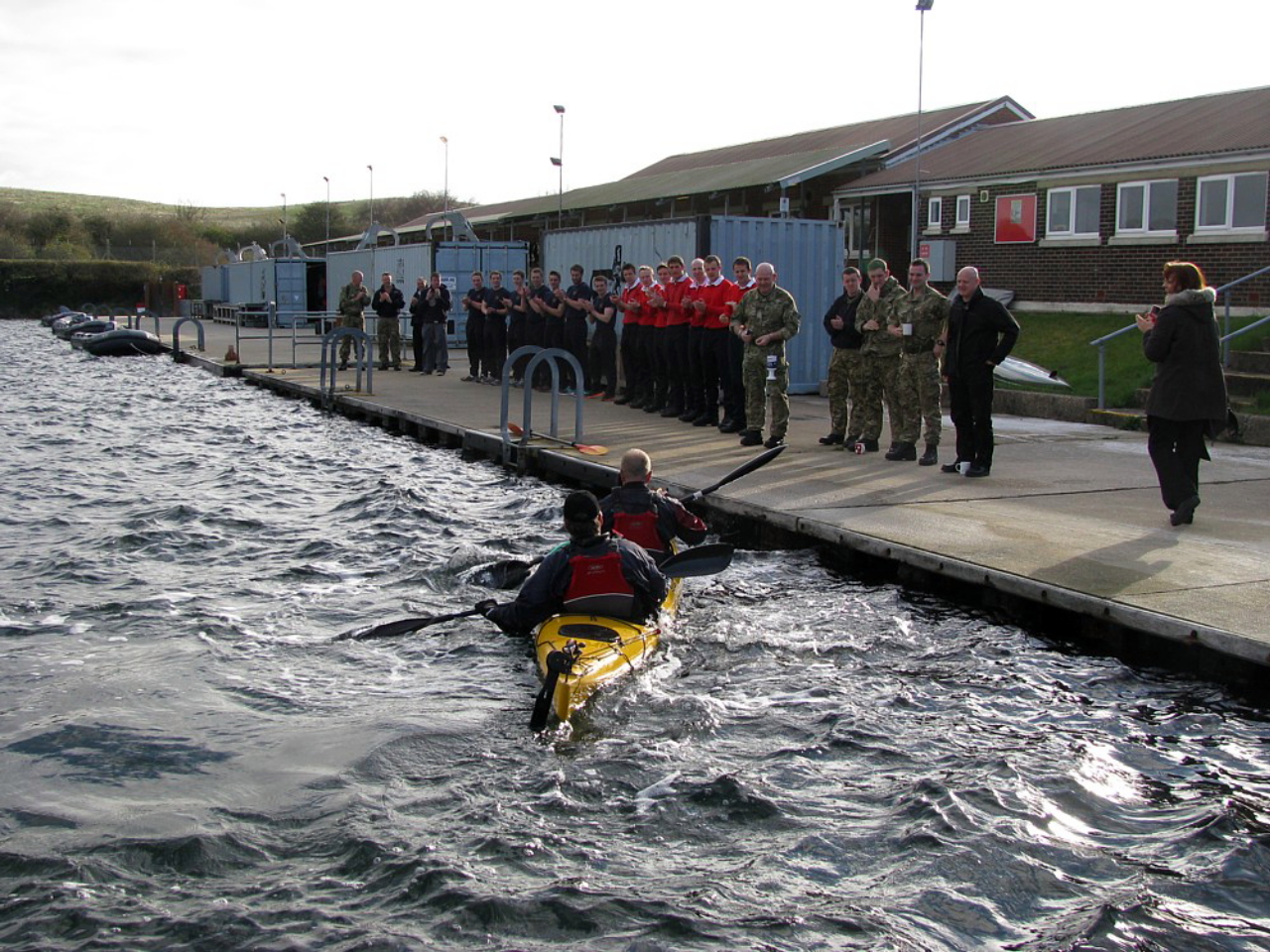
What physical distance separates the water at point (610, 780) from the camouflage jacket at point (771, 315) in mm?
4306

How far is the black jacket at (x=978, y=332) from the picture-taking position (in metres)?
12.4

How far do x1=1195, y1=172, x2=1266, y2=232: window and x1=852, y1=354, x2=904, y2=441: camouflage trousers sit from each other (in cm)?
1274

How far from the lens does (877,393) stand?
564 inches

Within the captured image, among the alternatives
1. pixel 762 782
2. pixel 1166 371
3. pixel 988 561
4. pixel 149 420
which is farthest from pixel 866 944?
pixel 149 420

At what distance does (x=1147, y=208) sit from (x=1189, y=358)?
17305 mm

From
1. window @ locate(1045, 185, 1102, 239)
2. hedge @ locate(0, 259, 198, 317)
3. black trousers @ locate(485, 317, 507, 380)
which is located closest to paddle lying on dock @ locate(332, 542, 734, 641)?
black trousers @ locate(485, 317, 507, 380)

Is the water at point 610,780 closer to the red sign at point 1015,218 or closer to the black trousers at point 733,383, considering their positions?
the black trousers at point 733,383

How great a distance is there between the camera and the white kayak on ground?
20938 millimetres

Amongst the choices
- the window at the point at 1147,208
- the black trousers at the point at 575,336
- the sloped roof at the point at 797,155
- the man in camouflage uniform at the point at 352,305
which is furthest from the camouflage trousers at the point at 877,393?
the sloped roof at the point at 797,155

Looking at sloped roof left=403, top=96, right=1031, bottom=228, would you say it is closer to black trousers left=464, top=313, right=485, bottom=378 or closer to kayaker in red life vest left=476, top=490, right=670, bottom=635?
black trousers left=464, top=313, right=485, bottom=378

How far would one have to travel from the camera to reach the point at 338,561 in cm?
1121

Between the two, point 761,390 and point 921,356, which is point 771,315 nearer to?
point 761,390

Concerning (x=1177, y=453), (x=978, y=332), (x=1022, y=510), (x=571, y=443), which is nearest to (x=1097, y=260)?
(x=571, y=443)

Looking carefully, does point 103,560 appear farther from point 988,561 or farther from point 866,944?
point 866,944
